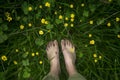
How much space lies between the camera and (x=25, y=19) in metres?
2.04

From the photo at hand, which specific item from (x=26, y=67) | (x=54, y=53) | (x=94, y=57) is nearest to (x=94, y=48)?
(x=94, y=57)

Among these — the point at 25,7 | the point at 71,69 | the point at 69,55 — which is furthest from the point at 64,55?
the point at 25,7

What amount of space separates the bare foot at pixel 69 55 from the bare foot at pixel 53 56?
2.7 inches

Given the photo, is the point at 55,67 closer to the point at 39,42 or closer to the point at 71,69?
the point at 71,69

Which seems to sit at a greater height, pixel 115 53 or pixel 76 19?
pixel 76 19

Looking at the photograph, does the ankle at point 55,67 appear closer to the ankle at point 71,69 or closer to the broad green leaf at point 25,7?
the ankle at point 71,69

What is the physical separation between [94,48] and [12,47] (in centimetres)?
73

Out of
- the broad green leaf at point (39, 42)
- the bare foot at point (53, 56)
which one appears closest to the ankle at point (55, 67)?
the bare foot at point (53, 56)

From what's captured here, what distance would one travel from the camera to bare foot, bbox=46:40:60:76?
2.02 metres

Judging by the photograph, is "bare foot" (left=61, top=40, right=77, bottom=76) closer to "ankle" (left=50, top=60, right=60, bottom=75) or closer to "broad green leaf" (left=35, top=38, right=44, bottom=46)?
"ankle" (left=50, top=60, right=60, bottom=75)

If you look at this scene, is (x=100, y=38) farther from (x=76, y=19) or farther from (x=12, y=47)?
(x=12, y=47)

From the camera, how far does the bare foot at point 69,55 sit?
200cm

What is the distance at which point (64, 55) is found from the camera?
6.80ft

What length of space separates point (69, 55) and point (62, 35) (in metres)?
0.19
